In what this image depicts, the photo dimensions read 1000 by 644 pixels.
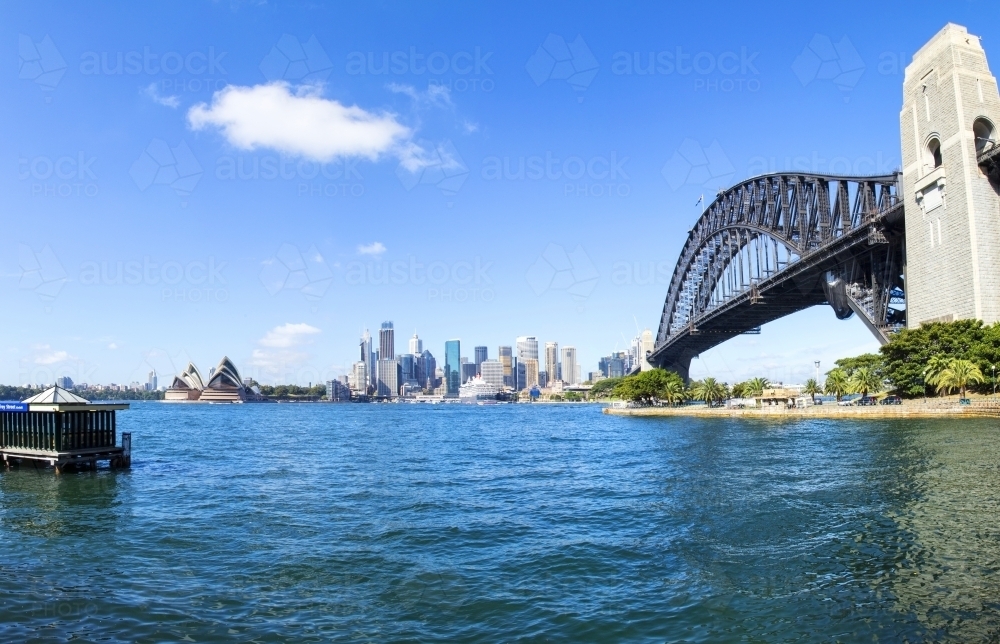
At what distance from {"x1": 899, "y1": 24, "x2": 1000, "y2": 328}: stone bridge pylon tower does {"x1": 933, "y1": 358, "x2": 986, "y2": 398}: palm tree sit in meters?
6.00

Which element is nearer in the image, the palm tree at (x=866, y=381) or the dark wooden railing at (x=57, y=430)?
the dark wooden railing at (x=57, y=430)

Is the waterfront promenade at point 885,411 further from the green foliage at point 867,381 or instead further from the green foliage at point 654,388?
the green foliage at point 654,388

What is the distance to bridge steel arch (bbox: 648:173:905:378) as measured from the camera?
261ft

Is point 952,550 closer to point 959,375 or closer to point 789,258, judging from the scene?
point 959,375

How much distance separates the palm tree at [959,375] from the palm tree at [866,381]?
1966cm

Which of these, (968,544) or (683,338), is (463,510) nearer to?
(968,544)

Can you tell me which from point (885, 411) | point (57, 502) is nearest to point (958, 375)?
point (885, 411)

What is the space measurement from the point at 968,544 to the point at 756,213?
11033cm

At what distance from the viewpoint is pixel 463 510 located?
22172 mm

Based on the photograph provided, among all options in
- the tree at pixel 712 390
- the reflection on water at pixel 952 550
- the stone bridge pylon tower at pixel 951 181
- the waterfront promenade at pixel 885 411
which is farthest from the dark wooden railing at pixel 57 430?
the tree at pixel 712 390

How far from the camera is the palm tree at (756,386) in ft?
349

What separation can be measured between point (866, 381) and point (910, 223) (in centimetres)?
2001

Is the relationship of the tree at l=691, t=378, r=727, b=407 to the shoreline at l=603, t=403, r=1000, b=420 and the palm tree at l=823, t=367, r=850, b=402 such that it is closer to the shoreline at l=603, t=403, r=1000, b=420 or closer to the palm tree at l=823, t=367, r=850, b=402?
the shoreline at l=603, t=403, r=1000, b=420

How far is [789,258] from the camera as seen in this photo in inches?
4097
